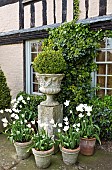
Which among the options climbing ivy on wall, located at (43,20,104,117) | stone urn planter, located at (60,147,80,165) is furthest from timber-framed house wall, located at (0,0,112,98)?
stone urn planter, located at (60,147,80,165)

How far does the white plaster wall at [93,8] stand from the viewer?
12.6 ft

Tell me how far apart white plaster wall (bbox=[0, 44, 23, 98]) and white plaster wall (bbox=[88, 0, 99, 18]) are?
2072mm

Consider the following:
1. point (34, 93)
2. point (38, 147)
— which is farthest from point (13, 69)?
point (38, 147)

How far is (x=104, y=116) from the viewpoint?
3609 millimetres

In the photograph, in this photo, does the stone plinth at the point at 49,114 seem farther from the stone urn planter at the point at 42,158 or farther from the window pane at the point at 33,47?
the window pane at the point at 33,47

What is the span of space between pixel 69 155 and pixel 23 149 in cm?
73

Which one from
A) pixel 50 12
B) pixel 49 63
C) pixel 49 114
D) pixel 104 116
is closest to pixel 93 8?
pixel 50 12

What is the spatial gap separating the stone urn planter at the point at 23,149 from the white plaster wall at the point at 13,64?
8.09 ft

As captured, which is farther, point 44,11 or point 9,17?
point 9,17

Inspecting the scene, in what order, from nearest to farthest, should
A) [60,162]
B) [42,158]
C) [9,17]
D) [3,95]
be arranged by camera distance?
[42,158]
[60,162]
[3,95]
[9,17]

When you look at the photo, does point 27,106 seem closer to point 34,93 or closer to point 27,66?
point 34,93

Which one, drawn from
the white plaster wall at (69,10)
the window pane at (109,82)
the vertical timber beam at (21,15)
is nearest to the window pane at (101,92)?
the window pane at (109,82)

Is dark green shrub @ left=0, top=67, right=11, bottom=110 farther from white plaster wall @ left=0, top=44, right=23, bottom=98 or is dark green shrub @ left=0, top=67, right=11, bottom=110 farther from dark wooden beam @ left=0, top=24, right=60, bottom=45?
dark wooden beam @ left=0, top=24, right=60, bottom=45

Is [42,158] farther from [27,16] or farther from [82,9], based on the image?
[27,16]
